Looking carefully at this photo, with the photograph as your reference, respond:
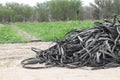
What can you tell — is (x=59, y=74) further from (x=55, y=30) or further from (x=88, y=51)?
(x=55, y=30)

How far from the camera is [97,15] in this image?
2124 inches

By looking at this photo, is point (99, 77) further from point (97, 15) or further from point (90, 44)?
point (97, 15)

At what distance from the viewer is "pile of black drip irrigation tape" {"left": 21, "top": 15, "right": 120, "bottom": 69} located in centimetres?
731

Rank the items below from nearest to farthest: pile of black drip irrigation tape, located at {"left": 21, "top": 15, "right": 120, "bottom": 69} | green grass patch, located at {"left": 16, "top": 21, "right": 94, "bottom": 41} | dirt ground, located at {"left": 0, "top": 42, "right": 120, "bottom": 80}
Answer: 1. dirt ground, located at {"left": 0, "top": 42, "right": 120, "bottom": 80}
2. pile of black drip irrigation tape, located at {"left": 21, "top": 15, "right": 120, "bottom": 69}
3. green grass patch, located at {"left": 16, "top": 21, "right": 94, "bottom": 41}

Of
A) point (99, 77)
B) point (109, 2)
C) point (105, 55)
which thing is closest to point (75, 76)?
point (99, 77)

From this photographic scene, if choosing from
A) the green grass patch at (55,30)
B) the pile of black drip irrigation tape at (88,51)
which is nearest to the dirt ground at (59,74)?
the pile of black drip irrigation tape at (88,51)

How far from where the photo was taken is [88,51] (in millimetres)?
7574

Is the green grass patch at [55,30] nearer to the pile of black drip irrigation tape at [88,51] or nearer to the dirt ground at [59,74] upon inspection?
the pile of black drip irrigation tape at [88,51]

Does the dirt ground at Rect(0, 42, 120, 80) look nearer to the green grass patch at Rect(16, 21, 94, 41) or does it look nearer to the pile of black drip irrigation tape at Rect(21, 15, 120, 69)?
the pile of black drip irrigation tape at Rect(21, 15, 120, 69)

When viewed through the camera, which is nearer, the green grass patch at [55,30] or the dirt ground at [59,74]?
the dirt ground at [59,74]

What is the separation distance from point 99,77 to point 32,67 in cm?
214

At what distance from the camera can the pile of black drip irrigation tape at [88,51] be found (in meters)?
7.31

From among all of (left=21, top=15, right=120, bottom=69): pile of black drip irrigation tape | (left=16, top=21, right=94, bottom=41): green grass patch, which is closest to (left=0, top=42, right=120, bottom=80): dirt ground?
(left=21, top=15, right=120, bottom=69): pile of black drip irrigation tape

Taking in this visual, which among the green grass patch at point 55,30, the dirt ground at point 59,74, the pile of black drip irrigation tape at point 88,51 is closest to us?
the dirt ground at point 59,74
